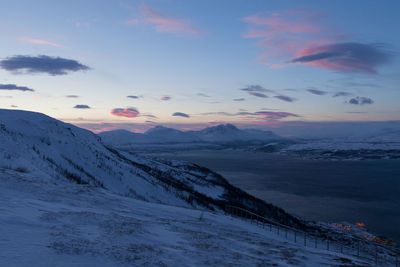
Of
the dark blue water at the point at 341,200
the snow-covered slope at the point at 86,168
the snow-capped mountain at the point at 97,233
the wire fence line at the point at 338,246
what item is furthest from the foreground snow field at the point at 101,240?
the dark blue water at the point at 341,200

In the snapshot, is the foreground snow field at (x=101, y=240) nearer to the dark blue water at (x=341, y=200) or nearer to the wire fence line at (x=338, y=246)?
the wire fence line at (x=338, y=246)

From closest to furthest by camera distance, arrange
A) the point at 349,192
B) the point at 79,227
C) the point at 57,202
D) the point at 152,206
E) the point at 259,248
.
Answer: the point at 79,227, the point at 259,248, the point at 57,202, the point at 152,206, the point at 349,192

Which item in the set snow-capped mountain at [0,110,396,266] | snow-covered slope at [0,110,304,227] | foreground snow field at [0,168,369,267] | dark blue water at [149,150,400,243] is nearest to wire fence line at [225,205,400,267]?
snow-capped mountain at [0,110,396,266]

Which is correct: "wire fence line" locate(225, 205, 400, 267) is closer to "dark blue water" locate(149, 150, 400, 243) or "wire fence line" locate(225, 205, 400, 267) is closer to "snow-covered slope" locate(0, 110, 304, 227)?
"snow-covered slope" locate(0, 110, 304, 227)

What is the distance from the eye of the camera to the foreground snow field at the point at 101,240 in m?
7.76

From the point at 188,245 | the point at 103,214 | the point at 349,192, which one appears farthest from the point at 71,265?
the point at 349,192

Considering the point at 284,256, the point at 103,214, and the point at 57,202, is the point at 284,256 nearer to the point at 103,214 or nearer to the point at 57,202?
the point at 103,214

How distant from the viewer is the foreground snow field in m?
7.76

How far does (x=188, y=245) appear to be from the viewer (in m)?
10.7

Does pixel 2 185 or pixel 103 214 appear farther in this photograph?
pixel 2 185

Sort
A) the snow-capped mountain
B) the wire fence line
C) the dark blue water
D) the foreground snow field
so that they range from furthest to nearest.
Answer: the dark blue water
the wire fence line
the snow-capped mountain
the foreground snow field

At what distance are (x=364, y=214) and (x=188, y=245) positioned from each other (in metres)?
56.1

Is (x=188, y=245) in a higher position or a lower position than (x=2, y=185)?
Result: lower

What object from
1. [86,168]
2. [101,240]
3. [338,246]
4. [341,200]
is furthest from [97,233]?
[341,200]
